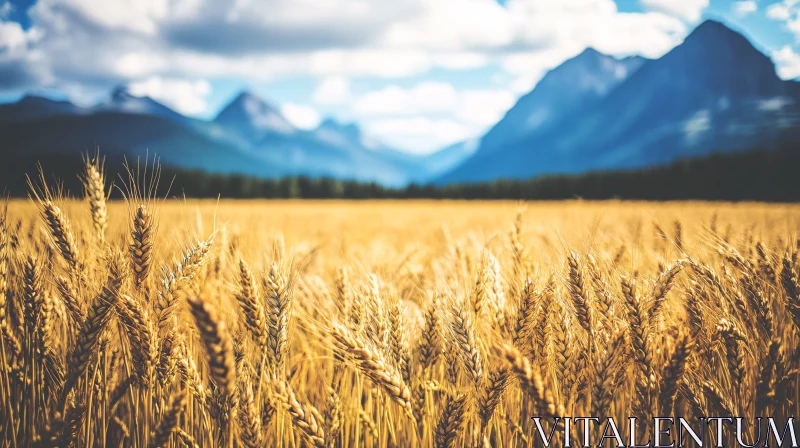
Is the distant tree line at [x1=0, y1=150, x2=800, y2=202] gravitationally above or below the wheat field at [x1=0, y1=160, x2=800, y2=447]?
above

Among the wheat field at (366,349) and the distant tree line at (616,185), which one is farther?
the distant tree line at (616,185)

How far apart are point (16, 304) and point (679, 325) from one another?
355 centimetres

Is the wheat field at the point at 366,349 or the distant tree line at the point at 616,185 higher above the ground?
the distant tree line at the point at 616,185

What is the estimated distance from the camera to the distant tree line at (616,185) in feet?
183

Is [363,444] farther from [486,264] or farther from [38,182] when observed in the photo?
[38,182]

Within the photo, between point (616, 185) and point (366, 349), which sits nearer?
point (366, 349)

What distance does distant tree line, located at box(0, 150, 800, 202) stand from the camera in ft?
183

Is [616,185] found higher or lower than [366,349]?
higher

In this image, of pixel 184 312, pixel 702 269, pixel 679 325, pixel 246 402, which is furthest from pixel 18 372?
pixel 702 269

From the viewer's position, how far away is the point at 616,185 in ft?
222

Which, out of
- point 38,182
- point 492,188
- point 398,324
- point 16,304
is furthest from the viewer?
point 492,188

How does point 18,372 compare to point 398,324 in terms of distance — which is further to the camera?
point 18,372

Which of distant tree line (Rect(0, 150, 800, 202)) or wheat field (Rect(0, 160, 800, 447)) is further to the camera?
distant tree line (Rect(0, 150, 800, 202))

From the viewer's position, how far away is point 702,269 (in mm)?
1874
